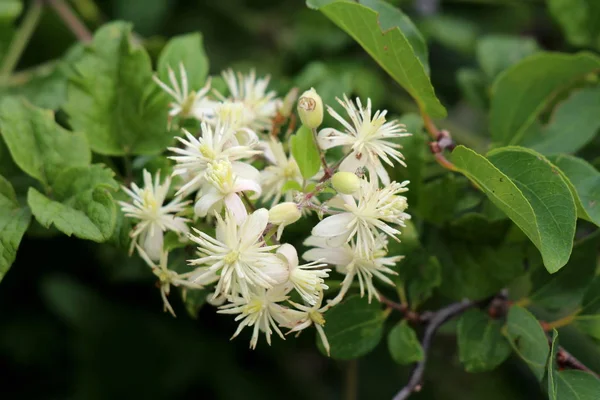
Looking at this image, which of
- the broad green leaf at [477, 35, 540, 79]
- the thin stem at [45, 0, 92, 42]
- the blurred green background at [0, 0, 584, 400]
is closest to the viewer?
the broad green leaf at [477, 35, 540, 79]

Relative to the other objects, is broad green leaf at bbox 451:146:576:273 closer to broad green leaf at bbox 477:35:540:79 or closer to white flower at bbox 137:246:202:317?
white flower at bbox 137:246:202:317

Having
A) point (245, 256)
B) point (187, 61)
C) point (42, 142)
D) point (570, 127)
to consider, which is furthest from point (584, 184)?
point (42, 142)

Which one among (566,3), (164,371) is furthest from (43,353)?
(566,3)

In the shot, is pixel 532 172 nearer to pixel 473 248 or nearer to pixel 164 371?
pixel 473 248

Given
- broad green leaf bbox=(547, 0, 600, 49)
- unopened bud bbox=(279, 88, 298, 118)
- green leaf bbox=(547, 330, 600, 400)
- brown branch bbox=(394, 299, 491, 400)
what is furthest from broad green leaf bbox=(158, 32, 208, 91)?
broad green leaf bbox=(547, 0, 600, 49)

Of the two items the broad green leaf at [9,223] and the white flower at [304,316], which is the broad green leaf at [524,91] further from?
the broad green leaf at [9,223]

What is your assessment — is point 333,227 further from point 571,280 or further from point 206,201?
point 571,280
